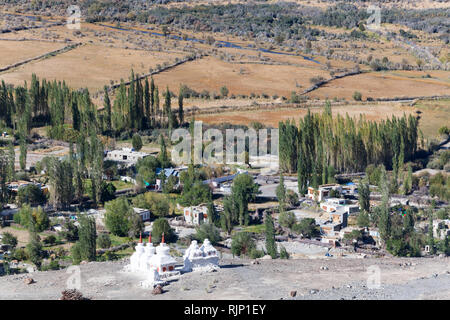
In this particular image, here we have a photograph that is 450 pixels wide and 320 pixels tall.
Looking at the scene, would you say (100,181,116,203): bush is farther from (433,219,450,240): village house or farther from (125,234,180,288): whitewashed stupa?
(125,234,180,288): whitewashed stupa

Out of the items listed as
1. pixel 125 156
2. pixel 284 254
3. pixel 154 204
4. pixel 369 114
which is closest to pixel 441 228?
pixel 284 254

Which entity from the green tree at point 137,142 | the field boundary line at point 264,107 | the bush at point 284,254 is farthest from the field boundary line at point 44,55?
the bush at point 284,254

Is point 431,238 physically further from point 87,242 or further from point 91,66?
point 91,66

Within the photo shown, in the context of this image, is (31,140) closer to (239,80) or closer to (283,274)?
(239,80)

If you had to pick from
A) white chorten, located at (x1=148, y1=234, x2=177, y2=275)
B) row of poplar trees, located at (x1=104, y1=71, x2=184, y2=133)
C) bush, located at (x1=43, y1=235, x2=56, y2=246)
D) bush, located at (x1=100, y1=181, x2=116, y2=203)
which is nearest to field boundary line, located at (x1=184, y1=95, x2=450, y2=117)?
row of poplar trees, located at (x1=104, y1=71, x2=184, y2=133)

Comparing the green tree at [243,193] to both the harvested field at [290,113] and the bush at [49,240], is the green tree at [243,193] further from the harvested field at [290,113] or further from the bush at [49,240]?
the harvested field at [290,113]

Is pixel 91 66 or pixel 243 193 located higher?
pixel 91 66

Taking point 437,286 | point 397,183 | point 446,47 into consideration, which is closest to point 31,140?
point 397,183

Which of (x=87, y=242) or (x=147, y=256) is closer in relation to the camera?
(x=147, y=256)
